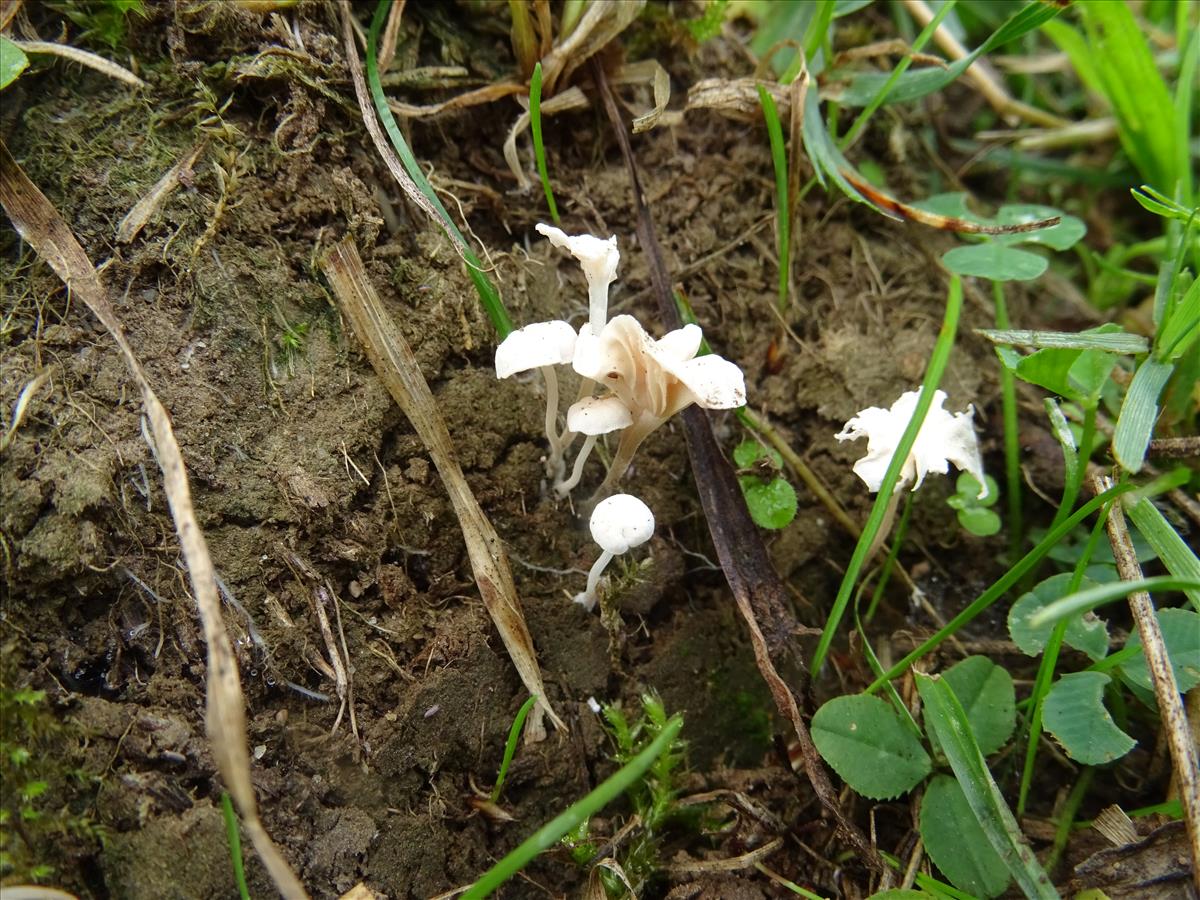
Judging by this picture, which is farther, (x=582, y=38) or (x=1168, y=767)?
(x=582, y=38)

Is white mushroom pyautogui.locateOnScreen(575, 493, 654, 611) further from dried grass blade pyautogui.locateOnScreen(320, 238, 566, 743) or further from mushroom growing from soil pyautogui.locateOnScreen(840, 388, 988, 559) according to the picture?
mushroom growing from soil pyautogui.locateOnScreen(840, 388, 988, 559)

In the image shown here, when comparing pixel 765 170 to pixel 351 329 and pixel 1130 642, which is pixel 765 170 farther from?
pixel 1130 642

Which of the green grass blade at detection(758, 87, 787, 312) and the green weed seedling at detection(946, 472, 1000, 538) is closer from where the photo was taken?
the green grass blade at detection(758, 87, 787, 312)

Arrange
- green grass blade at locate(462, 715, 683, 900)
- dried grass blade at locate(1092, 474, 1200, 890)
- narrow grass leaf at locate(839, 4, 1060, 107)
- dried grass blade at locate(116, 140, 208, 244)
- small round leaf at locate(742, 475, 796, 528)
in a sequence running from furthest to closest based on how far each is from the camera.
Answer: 1. narrow grass leaf at locate(839, 4, 1060, 107)
2. small round leaf at locate(742, 475, 796, 528)
3. dried grass blade at locate(116, 140, 208, 244)
4. dried grass blade at locate(1092, 474, 1200, 890)
5. green grass blade at locate(462, 715, 683, 900)

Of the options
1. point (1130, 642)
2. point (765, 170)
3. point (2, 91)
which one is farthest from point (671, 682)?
point (2, 91)

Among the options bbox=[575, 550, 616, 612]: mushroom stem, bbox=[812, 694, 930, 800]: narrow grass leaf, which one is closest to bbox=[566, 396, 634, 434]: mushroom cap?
bbox=[575, 550, 616, 612]: mushroom stem

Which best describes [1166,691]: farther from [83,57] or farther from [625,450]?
[83,57]
